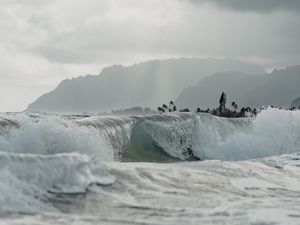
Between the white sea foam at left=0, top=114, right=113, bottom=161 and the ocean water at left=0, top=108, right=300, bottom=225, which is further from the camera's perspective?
the white sea foam at left=0, top=114, right=113, bottom=161

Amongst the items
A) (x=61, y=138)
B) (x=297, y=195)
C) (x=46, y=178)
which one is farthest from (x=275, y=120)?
(x=46, y=178)

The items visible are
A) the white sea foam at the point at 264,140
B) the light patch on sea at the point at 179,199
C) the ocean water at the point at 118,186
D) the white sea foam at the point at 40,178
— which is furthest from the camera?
the white sea foam at the point at 264,140

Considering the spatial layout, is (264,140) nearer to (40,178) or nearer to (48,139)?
(48,139)

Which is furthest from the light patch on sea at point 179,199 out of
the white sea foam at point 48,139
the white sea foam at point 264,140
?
the white sea foam at point 264,140

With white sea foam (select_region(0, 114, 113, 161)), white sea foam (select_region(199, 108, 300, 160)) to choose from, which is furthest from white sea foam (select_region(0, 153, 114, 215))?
white sea foam (select_region(199, 108, 300, 160))

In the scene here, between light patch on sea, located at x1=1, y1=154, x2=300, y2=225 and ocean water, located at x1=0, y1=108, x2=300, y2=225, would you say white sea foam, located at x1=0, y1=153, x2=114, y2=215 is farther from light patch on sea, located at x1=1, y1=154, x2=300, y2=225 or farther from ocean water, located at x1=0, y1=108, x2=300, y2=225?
light patch on sea, located at x1=1, y1=154, x2=300, y2=225

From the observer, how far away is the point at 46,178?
10.0 meters

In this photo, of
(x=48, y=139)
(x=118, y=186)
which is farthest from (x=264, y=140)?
(x=118, y=186)

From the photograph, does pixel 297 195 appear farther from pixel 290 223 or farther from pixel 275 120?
pixel 275 120

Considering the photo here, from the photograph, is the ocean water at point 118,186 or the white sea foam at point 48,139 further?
the white sea foam at point 48,139

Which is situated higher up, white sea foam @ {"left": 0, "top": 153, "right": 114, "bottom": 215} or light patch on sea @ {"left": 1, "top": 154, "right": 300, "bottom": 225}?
white sea foam @ {"left": 0, "top": 153, "right": 114, "bottom": 215}

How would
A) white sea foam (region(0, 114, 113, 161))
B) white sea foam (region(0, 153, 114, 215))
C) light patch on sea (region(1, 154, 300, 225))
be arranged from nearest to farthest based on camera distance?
light patch on sea (region(1, 154, 300, 225)), white sea foam (region(0, 153, 114, 215)), white sea foam (region(0, 114, 113, 161))

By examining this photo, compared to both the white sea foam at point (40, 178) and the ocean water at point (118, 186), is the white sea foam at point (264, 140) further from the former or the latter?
the white sea foam at point (40, 178)

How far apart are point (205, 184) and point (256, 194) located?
108 cm
